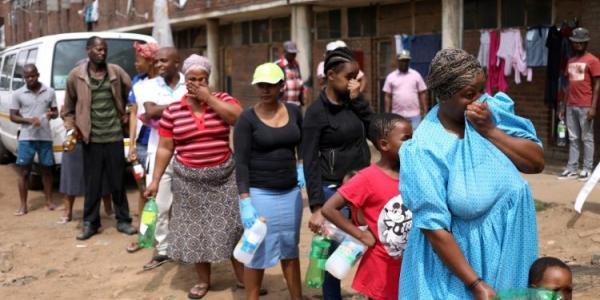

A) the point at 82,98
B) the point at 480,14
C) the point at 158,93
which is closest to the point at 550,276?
the point at 158,93

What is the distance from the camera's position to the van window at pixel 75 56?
8.80 metres

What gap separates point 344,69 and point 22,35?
3972cm

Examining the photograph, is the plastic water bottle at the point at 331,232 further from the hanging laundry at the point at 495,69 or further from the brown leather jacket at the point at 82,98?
the hanging laundry at the point at 495,69

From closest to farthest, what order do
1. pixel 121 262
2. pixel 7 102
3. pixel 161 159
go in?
pixel 161 159 → pixel 121 262 → pixel 7 102

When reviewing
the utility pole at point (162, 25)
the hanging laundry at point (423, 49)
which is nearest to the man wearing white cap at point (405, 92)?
the hanging laundry at point (423, 49)

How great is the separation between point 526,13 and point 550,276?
27.7 ft

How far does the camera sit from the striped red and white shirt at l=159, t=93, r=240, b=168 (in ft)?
16.2

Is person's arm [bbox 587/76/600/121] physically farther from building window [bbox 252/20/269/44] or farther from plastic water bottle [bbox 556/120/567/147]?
building window [bbox 252/20/269/44]

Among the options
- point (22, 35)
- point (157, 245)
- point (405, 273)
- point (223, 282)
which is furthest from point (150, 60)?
point (22, 35)

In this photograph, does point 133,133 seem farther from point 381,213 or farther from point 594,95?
point 594,95

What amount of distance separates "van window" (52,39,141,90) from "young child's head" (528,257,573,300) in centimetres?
740

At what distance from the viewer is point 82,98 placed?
6.89 metres

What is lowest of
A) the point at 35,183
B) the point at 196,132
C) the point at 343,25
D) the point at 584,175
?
the point at 35,183

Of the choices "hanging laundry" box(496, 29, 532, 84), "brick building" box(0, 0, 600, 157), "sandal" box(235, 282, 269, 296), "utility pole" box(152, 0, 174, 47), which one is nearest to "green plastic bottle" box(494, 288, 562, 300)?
"sandal" box(235, 282, 269, 296)
